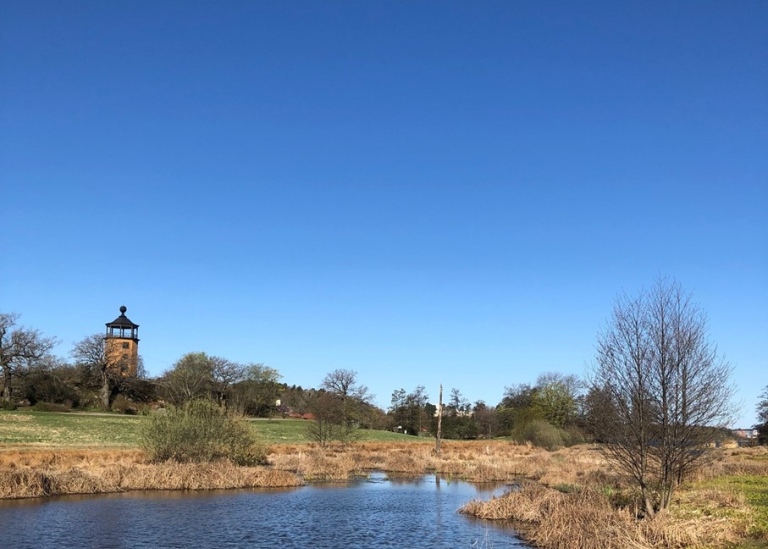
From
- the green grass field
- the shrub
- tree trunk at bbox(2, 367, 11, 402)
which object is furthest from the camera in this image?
the shrub

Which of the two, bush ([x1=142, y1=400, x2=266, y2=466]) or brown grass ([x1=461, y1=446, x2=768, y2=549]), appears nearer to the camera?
brown grass ([x1=461, y1=446, x2=768, y2=549])

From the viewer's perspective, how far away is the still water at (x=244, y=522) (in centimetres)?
1856

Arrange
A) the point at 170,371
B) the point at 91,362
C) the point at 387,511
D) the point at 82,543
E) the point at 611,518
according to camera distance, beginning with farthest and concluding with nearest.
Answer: the point at 170,371, the point at 91,362, the point at 387,511, the point at 611,518, the point at 82,543

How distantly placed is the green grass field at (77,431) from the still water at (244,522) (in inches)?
479

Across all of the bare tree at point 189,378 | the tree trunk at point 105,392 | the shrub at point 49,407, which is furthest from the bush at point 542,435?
the shrub at point 49,407

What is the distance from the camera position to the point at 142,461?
3547 centimetres

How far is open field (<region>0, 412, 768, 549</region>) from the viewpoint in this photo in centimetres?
1697

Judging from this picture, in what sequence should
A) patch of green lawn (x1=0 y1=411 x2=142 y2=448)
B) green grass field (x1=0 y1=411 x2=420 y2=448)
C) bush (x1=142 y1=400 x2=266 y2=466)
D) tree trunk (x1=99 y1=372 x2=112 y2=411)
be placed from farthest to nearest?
tree trunk (x1=99 y1=372 x2=112 y2=411) < patch of green lawn (x1=0 y1=411 x2=142 y2=448) < green grass field (x1=0 y1=411 x2=420 y2=448) < bush (x1=142 y1=400 x2=266 y2=466)

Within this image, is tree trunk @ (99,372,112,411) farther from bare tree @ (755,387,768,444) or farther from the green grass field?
bare tree @ (755,387,768,444)

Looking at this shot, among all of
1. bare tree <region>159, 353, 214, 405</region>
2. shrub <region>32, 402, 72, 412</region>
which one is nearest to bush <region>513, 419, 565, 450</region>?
bare tree <region>159, 353, 214, 405</region>

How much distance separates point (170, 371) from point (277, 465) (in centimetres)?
5883

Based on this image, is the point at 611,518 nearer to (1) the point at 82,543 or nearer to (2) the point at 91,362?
(1) the point at 82,543

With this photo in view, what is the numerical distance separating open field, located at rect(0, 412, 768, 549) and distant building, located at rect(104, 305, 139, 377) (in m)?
23.8

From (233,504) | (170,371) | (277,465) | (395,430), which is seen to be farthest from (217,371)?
(233,504)
